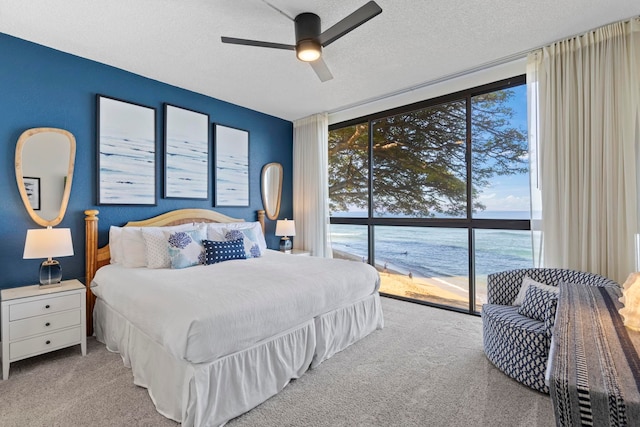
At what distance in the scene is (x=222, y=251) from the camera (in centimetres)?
322

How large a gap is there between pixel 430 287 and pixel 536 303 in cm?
217

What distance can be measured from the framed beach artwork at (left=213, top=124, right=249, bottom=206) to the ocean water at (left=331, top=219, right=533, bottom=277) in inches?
63.0

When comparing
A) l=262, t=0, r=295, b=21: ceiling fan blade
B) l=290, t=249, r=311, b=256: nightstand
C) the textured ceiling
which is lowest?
l=290, t=249, r=311, b=256: nightstand

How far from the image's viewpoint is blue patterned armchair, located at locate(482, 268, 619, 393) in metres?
2.04

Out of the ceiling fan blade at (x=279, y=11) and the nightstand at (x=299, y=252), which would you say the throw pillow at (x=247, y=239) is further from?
the ceiling fan blade at (x=279, y=11)

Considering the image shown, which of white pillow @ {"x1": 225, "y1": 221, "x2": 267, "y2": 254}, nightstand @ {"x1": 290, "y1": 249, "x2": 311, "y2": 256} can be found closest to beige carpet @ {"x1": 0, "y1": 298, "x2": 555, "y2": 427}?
white pillow @ {"x1": 225, "y1": 221, "x2": 267, "y2": 254}

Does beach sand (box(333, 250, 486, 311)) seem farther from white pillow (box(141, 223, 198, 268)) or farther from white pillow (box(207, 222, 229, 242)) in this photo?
white pillow (box(141, 223, 198, 268))

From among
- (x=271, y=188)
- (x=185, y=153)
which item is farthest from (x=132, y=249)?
(x=271, y=188)

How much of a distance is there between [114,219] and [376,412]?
3.19 metres

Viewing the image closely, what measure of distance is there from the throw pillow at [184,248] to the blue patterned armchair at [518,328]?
9.08 ft

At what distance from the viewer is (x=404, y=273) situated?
15.3 feet

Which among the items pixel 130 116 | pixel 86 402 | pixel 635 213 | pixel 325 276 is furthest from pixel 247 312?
pixel 635 213

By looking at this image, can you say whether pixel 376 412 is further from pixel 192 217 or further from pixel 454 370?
pixel 192 217

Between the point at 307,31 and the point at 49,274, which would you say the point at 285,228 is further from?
the point at 307,31
